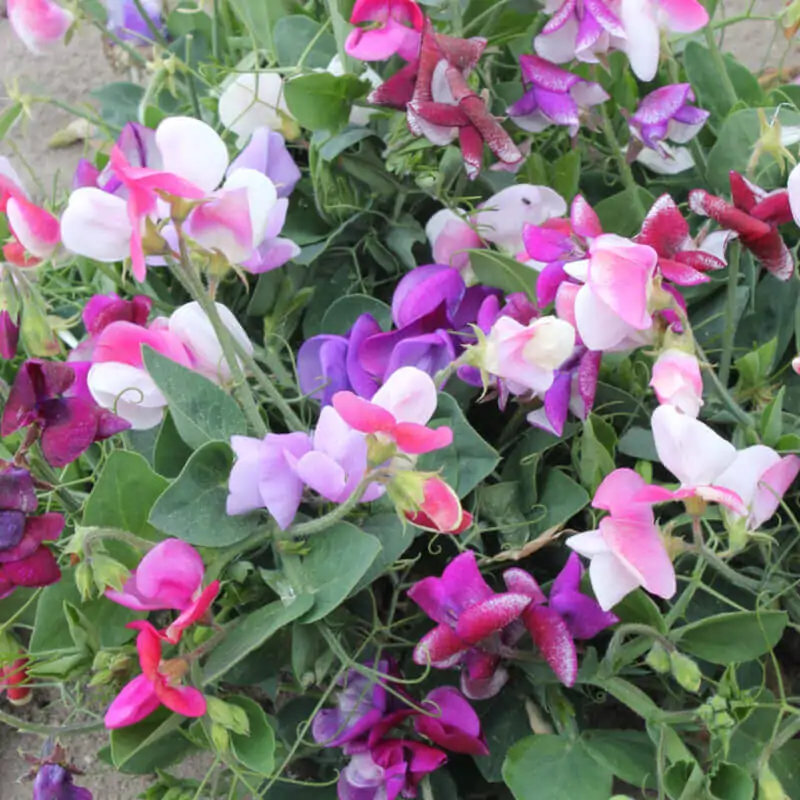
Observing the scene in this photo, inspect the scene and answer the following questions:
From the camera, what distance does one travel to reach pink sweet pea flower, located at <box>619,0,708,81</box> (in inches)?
25.5

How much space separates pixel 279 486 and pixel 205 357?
0.11m


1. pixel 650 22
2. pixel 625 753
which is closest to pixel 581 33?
pixel 650 22

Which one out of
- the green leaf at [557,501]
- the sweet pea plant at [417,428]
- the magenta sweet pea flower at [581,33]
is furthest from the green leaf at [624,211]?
the green leaf at [557,501]

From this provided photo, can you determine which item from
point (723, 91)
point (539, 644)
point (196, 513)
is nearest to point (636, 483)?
point (539, 644)

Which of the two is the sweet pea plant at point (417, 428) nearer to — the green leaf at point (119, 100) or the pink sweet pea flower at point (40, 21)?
the pink sweet pea flower at point (40, 21)

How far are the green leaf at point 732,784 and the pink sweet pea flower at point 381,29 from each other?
1.68 feet

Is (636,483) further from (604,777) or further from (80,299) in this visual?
(80,299)

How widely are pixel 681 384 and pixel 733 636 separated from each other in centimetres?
19

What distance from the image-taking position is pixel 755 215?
0.61 m

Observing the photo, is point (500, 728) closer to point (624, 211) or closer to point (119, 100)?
point (624, 211)

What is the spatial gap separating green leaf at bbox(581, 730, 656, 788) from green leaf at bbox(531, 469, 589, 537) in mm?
145

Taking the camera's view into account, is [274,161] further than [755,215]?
Yes

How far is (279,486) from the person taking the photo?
553 millimetres

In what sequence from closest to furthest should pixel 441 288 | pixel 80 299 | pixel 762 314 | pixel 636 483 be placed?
1. pixel 636 483
2. pixel 441 288
3. pixel 762 314
4. pixel 80 299
